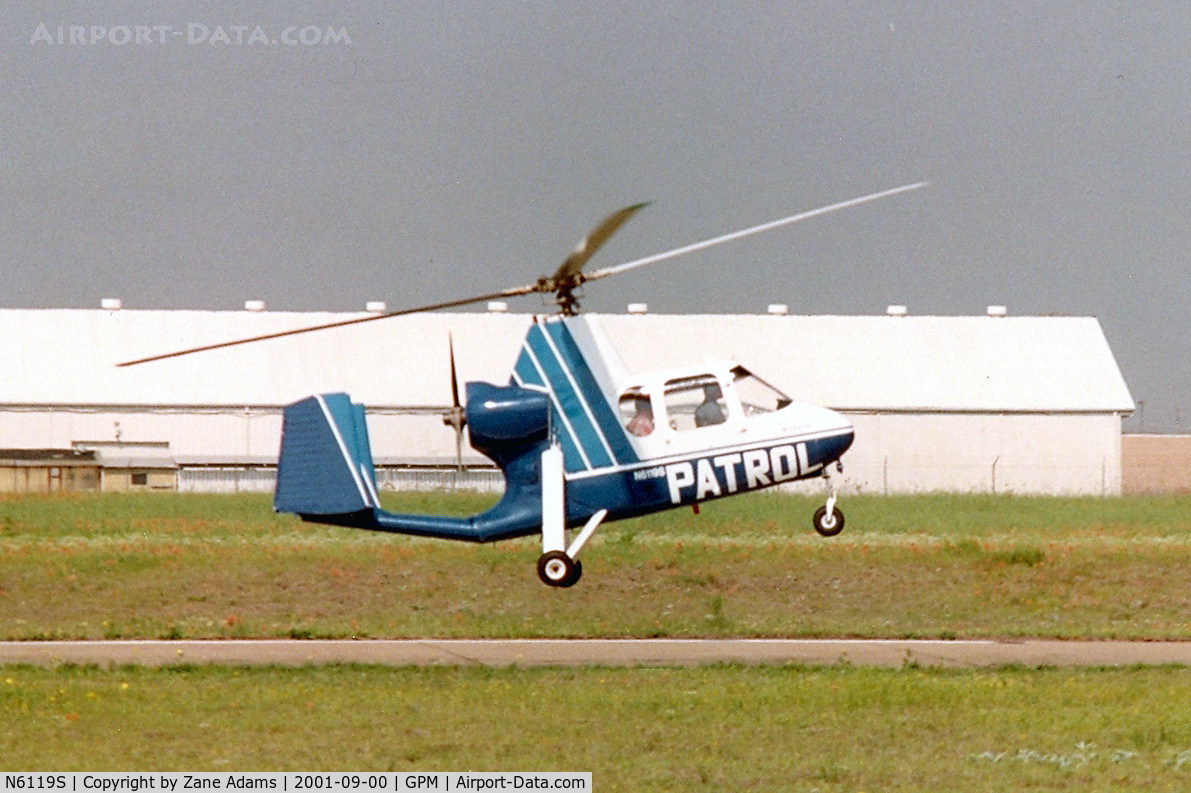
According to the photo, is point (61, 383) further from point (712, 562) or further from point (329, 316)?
point (712, 562)

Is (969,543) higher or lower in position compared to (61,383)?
lower

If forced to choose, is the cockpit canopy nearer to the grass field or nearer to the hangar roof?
the grass field

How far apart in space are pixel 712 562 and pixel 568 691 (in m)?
14.9

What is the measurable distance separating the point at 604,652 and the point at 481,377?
31.9m


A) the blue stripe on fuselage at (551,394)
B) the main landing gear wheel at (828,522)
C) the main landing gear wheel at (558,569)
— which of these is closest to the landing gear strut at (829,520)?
the main landing gear wheel at (828,522)

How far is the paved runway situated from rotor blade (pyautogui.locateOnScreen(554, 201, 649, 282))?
23.1 feet

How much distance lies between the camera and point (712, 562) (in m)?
37.2

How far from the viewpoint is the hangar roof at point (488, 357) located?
2448 inches

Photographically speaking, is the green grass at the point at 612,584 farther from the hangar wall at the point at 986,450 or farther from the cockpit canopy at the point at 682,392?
the hangar wall at the point at 986,450

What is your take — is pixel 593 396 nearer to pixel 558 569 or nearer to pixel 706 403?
pixel 706 403

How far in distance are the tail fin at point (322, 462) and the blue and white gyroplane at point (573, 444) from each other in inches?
0.5

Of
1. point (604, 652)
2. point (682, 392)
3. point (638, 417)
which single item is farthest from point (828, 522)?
point (604, 652)

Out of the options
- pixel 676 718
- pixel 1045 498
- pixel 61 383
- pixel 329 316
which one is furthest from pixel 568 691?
pixel 61 383

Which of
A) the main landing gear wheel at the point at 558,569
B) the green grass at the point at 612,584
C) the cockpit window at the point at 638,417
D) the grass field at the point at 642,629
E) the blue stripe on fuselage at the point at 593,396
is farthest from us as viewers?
the green grass at the point at 612,584
